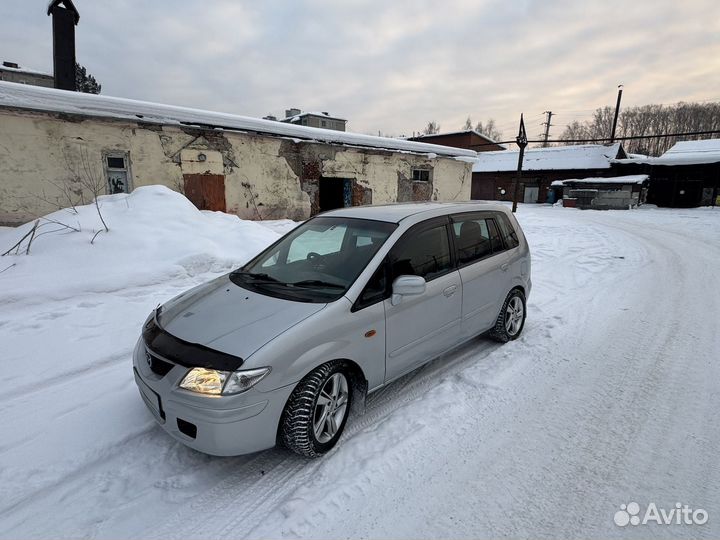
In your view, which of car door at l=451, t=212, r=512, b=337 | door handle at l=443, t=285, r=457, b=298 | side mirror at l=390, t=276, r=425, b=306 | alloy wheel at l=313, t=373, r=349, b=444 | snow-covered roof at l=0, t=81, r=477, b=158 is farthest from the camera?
snow-covered roof at l=0, t=81, r=477, b=158

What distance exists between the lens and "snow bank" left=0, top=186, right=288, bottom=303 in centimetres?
575

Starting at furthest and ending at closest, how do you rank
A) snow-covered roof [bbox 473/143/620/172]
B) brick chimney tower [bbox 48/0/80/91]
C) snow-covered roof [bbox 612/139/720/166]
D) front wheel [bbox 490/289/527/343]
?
snow-covered roof [bbox 473/143/620/172], snow-covered roof [bbox 612/139/720/166], brick chimney tower [bbox 48/0/80/91], front wheel [bbox 490/289/527/343]

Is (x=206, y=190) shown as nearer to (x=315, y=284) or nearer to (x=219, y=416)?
(x=315, y=284)

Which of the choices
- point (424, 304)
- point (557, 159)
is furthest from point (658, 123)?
point (424, 304)

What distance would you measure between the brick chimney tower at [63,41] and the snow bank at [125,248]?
23.0ft

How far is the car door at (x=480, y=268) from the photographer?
3.86 meters

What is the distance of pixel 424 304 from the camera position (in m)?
3.33

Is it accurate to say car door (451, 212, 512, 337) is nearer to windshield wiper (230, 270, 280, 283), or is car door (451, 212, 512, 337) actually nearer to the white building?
windshield wiper (230, 270, 280, 283)

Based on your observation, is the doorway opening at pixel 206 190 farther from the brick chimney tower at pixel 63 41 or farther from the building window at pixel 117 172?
the brick chimney tower at pixel 63 41

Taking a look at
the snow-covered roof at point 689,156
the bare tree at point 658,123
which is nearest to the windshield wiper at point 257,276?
the snow-covered roof at point 689,156

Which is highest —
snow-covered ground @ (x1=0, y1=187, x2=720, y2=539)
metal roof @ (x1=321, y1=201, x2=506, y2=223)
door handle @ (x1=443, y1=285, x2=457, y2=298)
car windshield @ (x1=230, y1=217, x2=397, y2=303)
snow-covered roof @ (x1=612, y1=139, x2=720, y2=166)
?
snow-covered roof @ (x1=612, y1=139, x2=720, y2=166)

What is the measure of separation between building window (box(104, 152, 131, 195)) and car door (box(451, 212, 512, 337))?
931 centimetres

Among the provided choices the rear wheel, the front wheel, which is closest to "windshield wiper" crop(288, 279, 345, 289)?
the rear wheel

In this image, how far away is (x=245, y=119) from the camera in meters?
11.4
